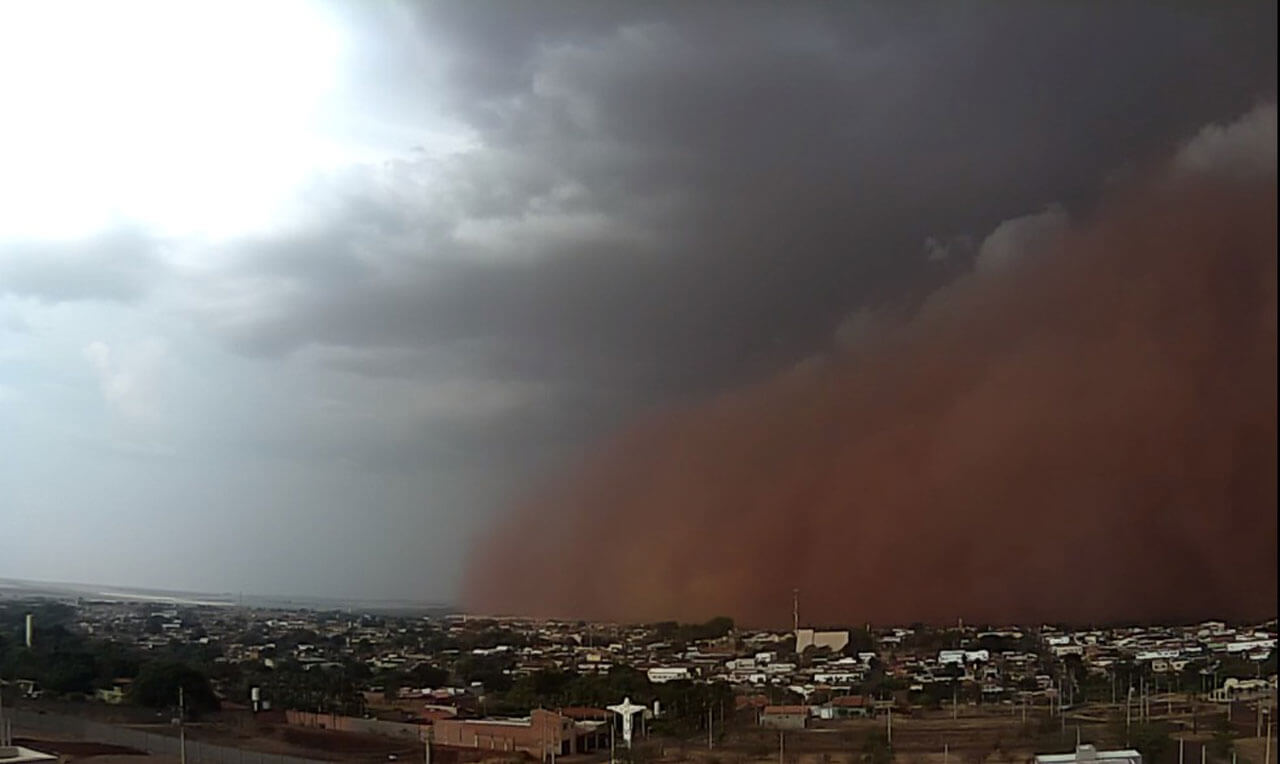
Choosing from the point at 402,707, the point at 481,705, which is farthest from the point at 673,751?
the point at 402,707

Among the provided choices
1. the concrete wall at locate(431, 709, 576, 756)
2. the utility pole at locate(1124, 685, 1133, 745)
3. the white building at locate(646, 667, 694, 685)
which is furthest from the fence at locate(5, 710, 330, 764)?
the utility pole at locate(1124, 685, 1133, 745)

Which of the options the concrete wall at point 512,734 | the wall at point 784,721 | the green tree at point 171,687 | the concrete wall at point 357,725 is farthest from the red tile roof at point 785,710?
the green tree at point 171,687

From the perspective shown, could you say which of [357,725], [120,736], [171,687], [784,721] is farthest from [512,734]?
[120,736]

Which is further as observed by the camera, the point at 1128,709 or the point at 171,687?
the point at 1128,709

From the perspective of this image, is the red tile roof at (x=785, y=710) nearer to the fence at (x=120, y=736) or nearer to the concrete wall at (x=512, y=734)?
the concrete wall at (x=512, y=734)

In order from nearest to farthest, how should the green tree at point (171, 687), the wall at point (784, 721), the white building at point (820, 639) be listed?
1. the green tree at point (171, 687)
2. the wall at point (784, 721)
3. the white building at point (820, 639)

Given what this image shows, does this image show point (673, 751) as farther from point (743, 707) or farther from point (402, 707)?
point (402, 707)

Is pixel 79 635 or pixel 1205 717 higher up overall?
pixel 79 635

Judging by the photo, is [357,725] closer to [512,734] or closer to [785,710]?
[512,734]
